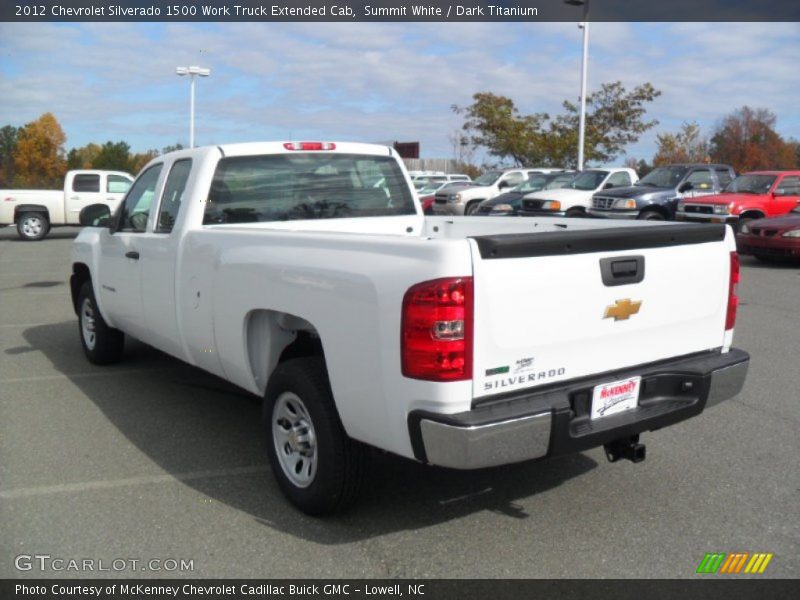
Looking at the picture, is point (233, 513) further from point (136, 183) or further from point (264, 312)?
point (136, 183)

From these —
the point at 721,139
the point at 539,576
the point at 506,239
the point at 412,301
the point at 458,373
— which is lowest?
the point at 539,576

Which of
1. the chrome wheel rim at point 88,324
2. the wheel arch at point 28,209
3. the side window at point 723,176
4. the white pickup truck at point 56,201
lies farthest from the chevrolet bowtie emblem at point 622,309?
the wheel arch at point 28,209

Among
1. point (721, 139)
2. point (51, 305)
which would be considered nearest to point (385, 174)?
point (51, 305)

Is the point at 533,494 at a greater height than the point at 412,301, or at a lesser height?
lesser

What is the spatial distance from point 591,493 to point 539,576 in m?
0.97

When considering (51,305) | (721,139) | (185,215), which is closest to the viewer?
(185,215)

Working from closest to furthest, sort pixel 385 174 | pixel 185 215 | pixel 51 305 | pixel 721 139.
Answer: pixel 185 215
pixel 385 174
pixel 51 305
pixel 721 139

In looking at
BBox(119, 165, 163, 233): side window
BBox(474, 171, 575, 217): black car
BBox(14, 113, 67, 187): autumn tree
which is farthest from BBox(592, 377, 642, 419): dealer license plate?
BBox(14, 113, 67, 187): autumn tree

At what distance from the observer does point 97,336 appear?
679cm

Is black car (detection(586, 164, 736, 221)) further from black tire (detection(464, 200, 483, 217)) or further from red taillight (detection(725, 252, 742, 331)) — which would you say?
red taillight (detection(725, 252, 742, 331))

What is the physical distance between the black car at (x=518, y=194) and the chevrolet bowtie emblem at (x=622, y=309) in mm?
16970

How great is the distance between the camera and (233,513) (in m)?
3.91

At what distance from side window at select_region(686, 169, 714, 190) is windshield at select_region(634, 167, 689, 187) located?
0.75ft

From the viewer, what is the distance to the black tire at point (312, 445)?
11.8 feet
